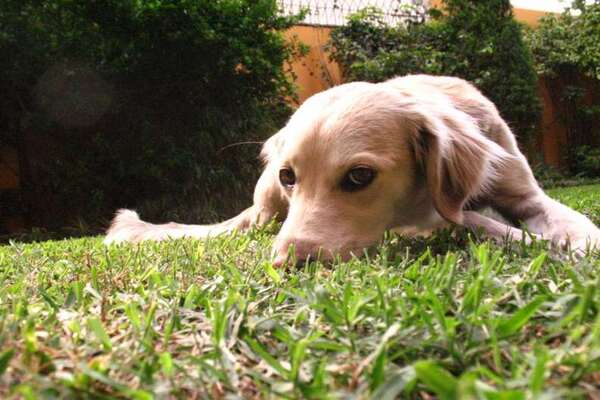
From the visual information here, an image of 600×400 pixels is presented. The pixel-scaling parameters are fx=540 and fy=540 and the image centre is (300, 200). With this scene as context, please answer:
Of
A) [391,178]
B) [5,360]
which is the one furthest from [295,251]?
[5,360]

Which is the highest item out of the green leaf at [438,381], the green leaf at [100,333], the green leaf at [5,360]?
the green leaf at [438,381]

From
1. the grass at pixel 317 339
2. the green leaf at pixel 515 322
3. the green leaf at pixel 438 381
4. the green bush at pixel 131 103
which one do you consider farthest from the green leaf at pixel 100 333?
the green bush at pixel 131 103

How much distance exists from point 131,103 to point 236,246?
4.80m

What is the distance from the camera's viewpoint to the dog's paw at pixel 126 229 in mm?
3162

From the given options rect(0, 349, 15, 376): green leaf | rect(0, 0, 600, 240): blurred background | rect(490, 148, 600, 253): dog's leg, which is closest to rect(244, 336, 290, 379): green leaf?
rect(0, 349, 15, 376): green leaf

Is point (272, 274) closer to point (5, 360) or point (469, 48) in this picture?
point (5, 360)

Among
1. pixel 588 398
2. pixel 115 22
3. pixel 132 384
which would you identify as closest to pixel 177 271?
pixel 132 384

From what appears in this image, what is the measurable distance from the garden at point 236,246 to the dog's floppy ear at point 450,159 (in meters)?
0.17

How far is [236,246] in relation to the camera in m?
2.24

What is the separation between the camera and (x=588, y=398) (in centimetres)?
61

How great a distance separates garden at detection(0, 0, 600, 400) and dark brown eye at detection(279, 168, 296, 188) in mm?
327

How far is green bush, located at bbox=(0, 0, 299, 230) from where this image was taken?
19.9 ft

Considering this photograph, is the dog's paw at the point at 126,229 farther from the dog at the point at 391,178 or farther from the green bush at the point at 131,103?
the green bush at the point at 131,103

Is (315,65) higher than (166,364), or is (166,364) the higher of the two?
(315,65)
